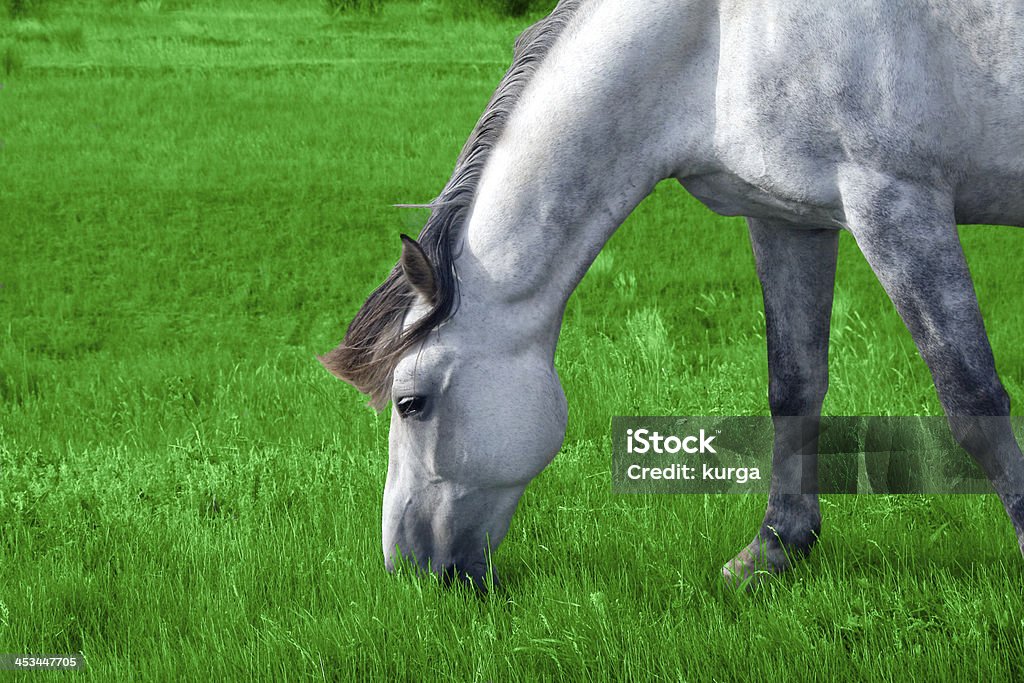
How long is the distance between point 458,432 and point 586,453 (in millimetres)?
1480

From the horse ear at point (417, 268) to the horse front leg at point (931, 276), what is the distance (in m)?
1.15

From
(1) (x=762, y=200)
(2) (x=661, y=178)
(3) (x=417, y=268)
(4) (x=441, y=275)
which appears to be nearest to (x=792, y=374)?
(1) (x=762, y=200)

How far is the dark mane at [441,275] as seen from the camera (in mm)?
3014

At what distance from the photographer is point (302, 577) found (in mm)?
3508

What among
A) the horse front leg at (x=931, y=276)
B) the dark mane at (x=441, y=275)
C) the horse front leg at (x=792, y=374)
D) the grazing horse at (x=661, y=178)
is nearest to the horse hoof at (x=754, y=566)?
the horse front leg at (x=792, y=374)

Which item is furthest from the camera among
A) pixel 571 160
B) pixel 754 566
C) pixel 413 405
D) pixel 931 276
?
pixel 754 566

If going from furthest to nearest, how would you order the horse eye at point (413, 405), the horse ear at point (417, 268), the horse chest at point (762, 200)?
the horse eye at point (413, 405) < the horse chest at point (762, 200) < the horse ear at point (417, 268)

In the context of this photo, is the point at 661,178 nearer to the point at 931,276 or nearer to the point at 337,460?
the point at 931,276

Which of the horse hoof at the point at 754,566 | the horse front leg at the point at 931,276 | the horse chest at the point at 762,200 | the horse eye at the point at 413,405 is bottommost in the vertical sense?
the horse hoof at the point at 754,566

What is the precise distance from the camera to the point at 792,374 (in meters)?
3.65

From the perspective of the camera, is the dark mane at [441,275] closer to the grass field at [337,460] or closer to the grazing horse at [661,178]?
the grazing horse at [661,178]

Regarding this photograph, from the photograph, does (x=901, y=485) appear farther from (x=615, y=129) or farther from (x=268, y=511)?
(x=268, y=511)

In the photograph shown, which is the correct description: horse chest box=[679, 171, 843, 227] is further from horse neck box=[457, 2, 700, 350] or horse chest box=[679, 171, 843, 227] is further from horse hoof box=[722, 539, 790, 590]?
horse hoof box=[722, 539, 790, 590]

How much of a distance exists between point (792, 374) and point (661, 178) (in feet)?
3.26
